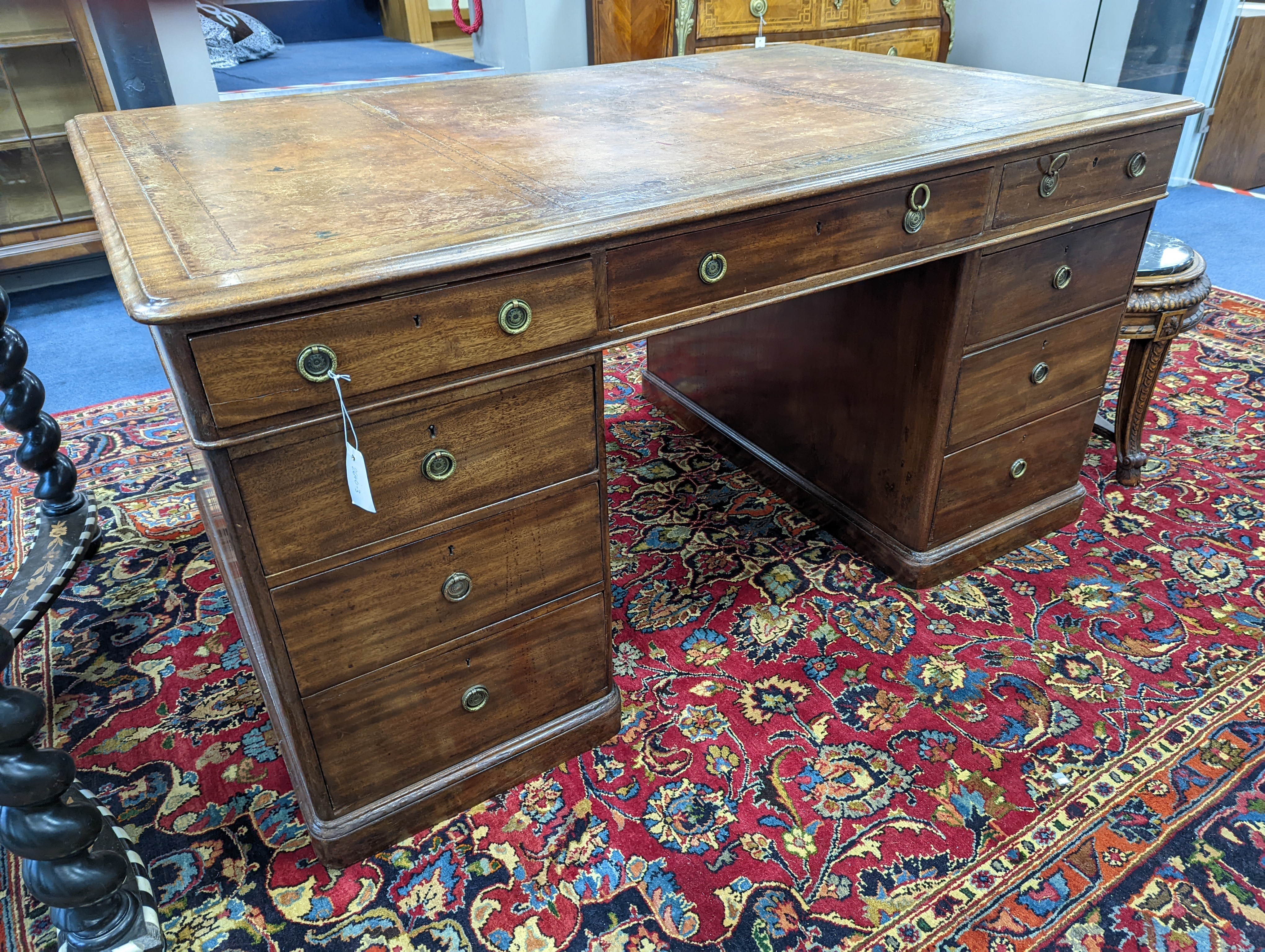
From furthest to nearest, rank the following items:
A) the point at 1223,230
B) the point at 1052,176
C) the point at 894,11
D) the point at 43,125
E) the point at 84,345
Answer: the point at 1223,230, the point at 894,11, the point at 43,125, the point at 84,345, the point at 1052,176

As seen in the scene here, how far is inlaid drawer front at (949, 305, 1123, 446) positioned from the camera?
1.73 m

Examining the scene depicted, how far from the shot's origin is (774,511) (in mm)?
2207

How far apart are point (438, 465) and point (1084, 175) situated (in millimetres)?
1321

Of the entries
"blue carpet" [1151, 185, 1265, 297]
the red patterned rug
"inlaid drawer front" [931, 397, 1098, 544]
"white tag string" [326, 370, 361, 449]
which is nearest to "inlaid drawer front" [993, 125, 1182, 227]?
"inlaid drawer front" [931, 397, 1098, 544]

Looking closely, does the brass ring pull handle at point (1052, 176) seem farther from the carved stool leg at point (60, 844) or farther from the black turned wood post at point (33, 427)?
the black turned wood post at point (33, 427)

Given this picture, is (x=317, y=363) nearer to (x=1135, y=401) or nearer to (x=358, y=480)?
(x=358, y=480)

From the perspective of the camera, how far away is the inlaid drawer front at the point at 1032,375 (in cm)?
173

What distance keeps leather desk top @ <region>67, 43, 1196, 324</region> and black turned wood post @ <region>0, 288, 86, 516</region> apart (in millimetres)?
538

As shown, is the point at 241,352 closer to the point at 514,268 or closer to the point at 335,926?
the point at 514,268

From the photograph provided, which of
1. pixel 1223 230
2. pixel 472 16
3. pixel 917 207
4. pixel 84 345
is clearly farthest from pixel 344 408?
pixel 1223 230

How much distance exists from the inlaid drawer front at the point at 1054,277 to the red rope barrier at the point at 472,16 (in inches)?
119

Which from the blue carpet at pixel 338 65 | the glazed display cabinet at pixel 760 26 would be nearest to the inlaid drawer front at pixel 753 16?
the glazed display cabinet at pixel 760 26

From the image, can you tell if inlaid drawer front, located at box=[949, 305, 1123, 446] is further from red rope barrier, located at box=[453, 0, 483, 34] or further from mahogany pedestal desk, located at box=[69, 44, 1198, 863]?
red rope barrier, located at box=[453, 0, 483, 34]

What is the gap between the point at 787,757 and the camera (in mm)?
1545
